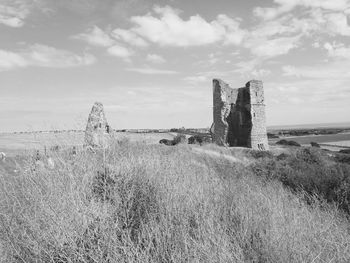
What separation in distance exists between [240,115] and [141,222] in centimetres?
2463

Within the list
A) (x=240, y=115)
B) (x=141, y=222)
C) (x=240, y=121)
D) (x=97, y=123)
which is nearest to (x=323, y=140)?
(x=240, y=121)

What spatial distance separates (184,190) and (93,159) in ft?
6.47

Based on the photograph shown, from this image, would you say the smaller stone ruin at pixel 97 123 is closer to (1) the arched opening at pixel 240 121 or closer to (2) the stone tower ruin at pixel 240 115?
(2) the stone tower ruin at pixel 240 115

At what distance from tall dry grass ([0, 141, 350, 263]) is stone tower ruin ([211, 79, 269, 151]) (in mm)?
20979

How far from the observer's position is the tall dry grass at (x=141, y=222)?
369 centimetres

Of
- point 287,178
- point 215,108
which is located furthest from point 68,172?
point 215,108

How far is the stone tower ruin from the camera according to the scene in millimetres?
26984

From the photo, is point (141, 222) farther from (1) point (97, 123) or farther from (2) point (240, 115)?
(2) point (240, 115)

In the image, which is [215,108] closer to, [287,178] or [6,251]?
[287,178]

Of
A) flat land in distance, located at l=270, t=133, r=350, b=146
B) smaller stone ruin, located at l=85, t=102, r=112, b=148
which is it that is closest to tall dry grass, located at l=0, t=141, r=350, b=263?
smaller stone ruin, located at l=85, t=102, r=112, b=148

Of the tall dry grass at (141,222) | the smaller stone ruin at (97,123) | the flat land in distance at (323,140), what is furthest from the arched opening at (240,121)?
the tall dry grass at (141,222)

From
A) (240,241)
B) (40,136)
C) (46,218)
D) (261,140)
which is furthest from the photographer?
(261,140)

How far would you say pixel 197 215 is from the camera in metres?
4.43

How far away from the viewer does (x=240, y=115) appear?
2808 centimetres
